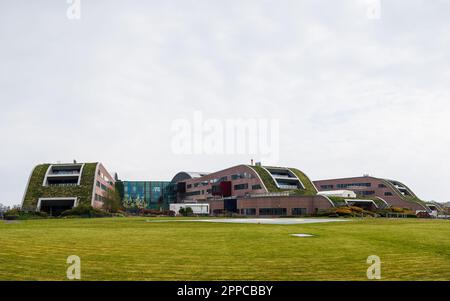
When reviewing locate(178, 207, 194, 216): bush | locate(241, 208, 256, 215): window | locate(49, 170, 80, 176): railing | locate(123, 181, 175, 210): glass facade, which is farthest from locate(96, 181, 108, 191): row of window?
locate(123, 181, 175, 210): glass facade

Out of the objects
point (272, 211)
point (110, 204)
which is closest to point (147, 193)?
point (110, 204)

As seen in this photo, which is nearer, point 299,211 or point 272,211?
point 299,211

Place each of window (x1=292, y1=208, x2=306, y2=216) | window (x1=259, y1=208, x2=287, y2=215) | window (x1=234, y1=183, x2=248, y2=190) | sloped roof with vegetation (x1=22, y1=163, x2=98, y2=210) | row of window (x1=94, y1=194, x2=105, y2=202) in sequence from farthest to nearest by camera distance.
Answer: window (x1=234, y1=183, x2=248, y2=190)
row of window (x1=94, y1=194, x2=105, y2=202)
sloped roof with vegetation (x1=22, y1=163, x2=98, y2=210)
window (x1=259, y1=208, x2=287, y2=215)
window (x1=292, y1=208, x2=306, y2=216)

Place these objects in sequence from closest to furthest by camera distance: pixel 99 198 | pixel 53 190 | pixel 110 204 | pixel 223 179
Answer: pixel 53 190, pixel 110 204, pixel 99 198, pixel 223 179

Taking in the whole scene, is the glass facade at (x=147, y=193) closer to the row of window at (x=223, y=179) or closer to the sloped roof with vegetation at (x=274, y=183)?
the row of window at (x=223, y=179)

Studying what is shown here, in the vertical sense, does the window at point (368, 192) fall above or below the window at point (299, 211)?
above

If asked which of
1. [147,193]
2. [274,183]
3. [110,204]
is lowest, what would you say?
[110,204]

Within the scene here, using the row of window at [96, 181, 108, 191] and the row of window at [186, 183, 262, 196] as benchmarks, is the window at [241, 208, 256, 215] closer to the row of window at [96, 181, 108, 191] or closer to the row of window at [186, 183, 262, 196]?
the row of window at [186, 183, 262, 196]

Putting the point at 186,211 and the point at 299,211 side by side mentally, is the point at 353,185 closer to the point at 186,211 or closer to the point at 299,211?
the point at 299,211

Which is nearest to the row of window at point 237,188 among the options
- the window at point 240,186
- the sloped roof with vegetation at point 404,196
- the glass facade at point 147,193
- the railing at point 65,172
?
the window at point 240,186
